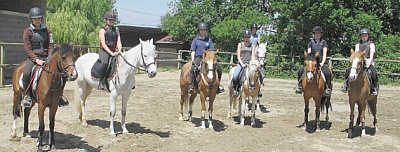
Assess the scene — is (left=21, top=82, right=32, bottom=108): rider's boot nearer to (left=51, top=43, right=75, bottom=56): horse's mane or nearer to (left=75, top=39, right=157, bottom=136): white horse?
(left=51, top=43, right=75, bottom=56): horse's mane

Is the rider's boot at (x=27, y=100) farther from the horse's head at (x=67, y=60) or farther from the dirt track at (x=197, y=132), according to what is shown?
the horse's head at (x=67, y=60)

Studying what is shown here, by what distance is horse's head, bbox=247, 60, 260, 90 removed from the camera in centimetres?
766

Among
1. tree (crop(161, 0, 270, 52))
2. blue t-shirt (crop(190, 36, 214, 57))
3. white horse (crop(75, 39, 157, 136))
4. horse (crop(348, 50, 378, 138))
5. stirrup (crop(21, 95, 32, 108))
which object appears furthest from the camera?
tree (crop(161, 0, 270, 52))

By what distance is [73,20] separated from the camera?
25.4 metres

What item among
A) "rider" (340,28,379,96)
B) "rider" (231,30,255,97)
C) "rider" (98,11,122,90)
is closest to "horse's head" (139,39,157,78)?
"rider" (98,11,122,90)

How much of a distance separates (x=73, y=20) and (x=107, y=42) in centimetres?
2002

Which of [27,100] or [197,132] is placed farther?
[197,132]

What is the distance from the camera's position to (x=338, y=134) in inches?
298

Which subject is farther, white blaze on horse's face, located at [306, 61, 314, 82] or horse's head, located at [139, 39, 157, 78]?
white blaze on horse's face, located at [306, 61, 314, 82]

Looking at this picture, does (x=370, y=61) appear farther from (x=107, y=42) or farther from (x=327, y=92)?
(x=107, y=42)

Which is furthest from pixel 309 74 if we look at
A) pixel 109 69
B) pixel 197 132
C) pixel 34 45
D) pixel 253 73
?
pixel 34 45

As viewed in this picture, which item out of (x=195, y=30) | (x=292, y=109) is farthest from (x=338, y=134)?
(x=195, y=30)

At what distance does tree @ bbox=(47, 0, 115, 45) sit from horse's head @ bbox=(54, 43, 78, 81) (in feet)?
63.1

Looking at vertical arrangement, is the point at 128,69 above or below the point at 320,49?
below
